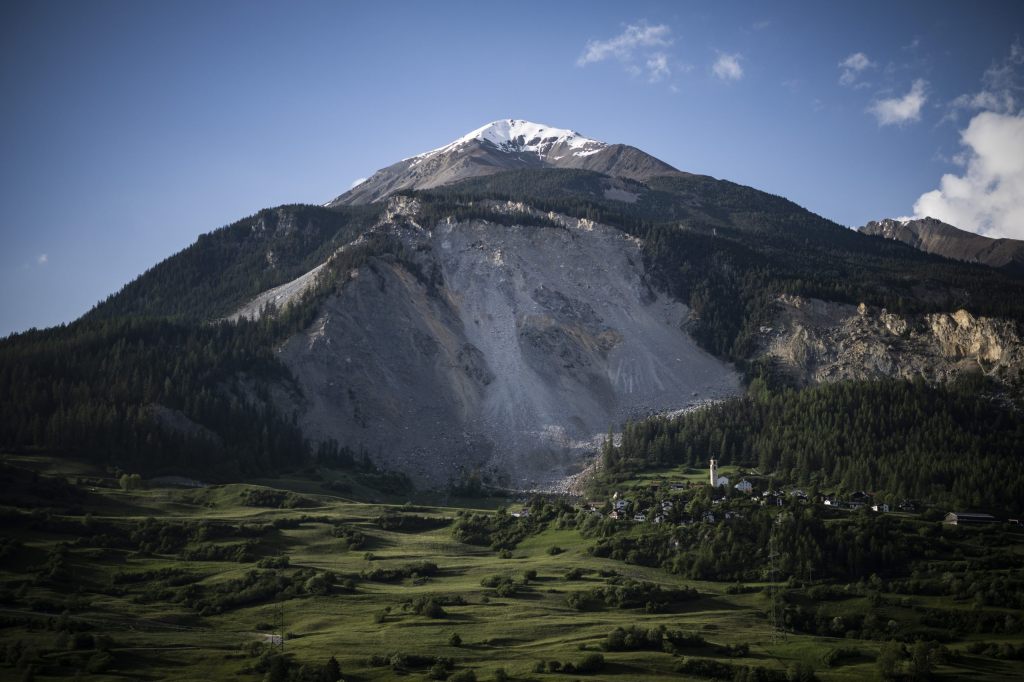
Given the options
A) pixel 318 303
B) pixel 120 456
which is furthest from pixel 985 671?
pixel 318 303

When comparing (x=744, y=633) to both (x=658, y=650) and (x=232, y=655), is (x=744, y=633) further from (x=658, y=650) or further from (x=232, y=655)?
(x=232, y=655)

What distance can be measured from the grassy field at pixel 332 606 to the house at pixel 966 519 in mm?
27761

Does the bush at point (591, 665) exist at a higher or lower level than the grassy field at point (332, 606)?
lower

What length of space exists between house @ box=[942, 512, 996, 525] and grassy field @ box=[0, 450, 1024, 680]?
2776cm

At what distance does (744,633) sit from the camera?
87000mm

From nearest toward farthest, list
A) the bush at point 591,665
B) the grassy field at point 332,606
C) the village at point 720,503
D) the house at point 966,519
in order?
the grassy field at point 332,606, the bush at point 591,665, the village at point 720,503, the house at point 966,519

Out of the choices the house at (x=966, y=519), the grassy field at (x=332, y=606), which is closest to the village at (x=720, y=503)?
the house at (x=966, y=519)

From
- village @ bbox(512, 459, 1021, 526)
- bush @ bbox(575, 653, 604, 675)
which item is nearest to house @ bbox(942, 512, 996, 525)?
village @ bbox(512, 459, 1021, 526)

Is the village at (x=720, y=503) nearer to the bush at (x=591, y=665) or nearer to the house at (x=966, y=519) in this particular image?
the house at (x=966, y=519)

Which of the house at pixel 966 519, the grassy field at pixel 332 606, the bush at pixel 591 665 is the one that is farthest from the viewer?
the house at pixel 966 519

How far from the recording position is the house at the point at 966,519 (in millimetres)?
120500

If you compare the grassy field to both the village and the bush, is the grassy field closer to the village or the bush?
the bush

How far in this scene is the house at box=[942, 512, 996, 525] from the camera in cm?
12050

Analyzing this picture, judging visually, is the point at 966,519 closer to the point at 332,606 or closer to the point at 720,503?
the point at 720,503
